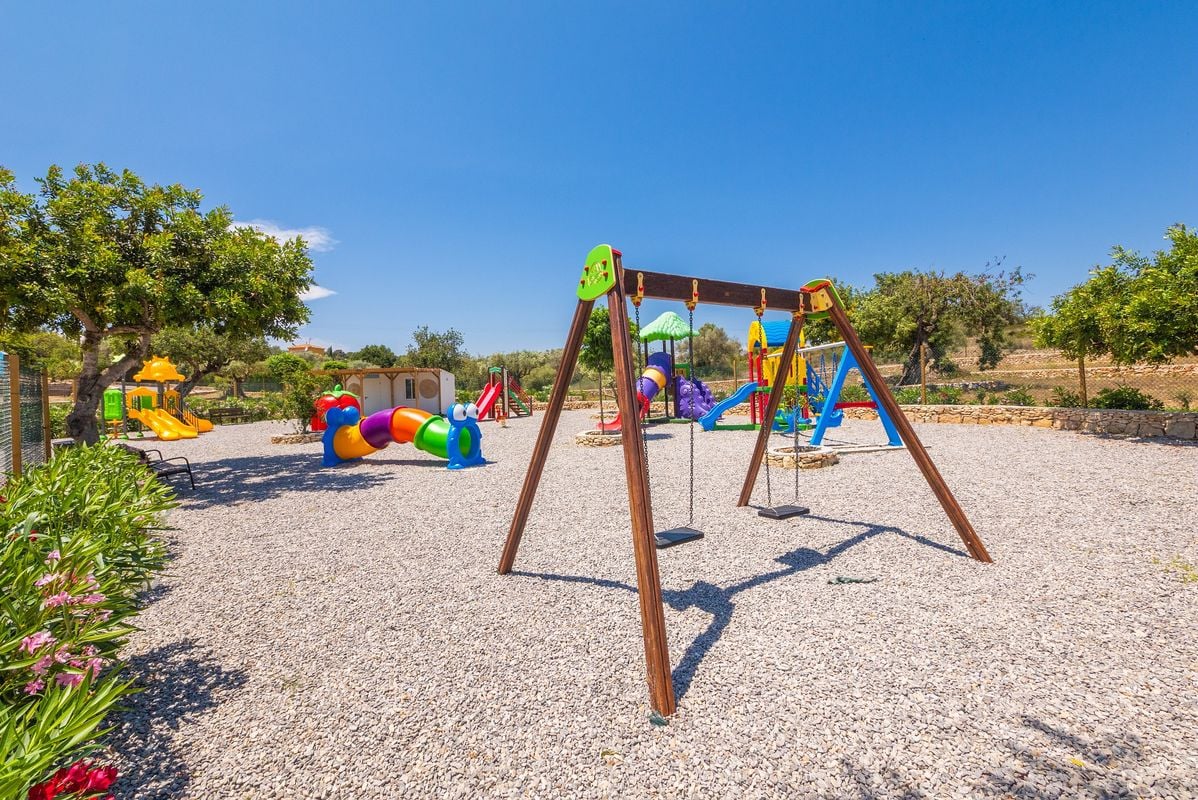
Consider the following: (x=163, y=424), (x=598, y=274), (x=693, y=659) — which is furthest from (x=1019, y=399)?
(x=163, y=424)

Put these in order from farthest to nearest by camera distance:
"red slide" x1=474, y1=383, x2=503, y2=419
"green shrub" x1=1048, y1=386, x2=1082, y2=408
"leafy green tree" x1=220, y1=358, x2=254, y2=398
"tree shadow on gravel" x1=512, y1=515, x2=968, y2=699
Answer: "leafy green tree" x1=220, y1=358, x2=254, y2=398 < "red slide" x1=474, y1=383, x2=503, y2=419 < "green shrub" x1=1048, y1=386, x2=1082, y2=408 < "tree shadow on gravel" x1=512, y1=515, x2=968, y2=699

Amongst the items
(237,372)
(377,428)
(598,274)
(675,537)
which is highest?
(237,372)

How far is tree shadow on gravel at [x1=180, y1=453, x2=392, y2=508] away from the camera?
297 inches

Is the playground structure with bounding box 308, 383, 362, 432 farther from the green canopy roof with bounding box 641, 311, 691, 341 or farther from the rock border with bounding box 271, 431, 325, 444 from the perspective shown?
the green canopy roof with bounding box 641, 311, 691, 341

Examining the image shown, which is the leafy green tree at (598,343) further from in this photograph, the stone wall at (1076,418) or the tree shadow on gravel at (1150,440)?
the tree shadow on gravel at (1150,440)

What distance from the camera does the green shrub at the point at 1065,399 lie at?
41.5 feet

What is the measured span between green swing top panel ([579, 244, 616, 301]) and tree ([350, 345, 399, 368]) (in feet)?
144

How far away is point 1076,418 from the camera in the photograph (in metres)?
11.9

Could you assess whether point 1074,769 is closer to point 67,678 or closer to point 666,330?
point 67,678

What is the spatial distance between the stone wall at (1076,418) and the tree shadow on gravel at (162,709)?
1494 centimetres

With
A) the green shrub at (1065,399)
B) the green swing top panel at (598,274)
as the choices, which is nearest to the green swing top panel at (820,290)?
the green swing top panel at (598,274)

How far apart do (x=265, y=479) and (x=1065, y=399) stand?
17.8 m

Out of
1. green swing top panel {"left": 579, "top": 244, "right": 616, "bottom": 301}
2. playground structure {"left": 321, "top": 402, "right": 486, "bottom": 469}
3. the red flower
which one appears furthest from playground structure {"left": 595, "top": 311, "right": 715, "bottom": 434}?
the red flower

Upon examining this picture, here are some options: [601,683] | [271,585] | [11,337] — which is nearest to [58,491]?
[271,585]
